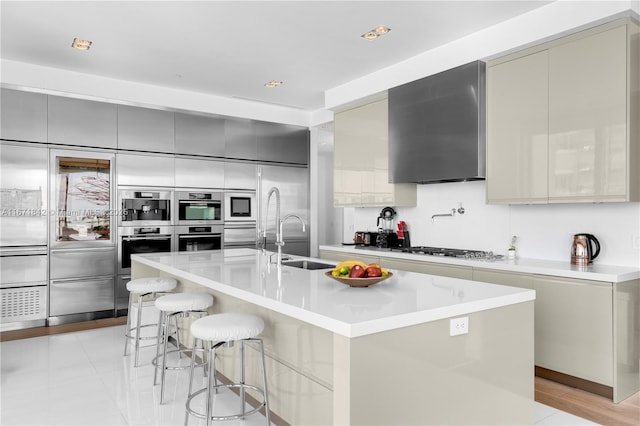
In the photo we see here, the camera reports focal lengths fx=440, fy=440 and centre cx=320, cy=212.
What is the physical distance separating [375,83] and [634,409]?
3.74 m

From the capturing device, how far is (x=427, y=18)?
12.0ft

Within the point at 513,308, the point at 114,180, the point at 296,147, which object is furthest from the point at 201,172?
the point at 513,308

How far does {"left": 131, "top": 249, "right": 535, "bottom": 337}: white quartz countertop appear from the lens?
170 centimetres

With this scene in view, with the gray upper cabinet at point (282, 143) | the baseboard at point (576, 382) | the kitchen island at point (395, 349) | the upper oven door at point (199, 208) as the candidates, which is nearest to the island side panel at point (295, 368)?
the kitchen island at point (395, 349)

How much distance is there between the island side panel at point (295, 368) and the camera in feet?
6.79

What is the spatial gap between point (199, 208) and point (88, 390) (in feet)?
9.79

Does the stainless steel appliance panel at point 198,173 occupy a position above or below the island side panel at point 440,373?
above

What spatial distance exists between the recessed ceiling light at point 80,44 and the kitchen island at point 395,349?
286 centimetres

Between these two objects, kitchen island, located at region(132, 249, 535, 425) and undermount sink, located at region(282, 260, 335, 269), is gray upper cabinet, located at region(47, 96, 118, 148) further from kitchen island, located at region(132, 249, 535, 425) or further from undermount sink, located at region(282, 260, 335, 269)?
kitchen island, located at region(132, 249, 535, 425)

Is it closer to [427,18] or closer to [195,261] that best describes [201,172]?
[195,261]

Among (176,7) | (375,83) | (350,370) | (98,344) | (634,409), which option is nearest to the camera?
(350,370)

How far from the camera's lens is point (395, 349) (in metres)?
1.72

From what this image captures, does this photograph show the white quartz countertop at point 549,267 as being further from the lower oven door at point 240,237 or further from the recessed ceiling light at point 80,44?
the recessed ceiling light at point 80,44

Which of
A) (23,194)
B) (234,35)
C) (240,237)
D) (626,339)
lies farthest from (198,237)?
(626,339)
